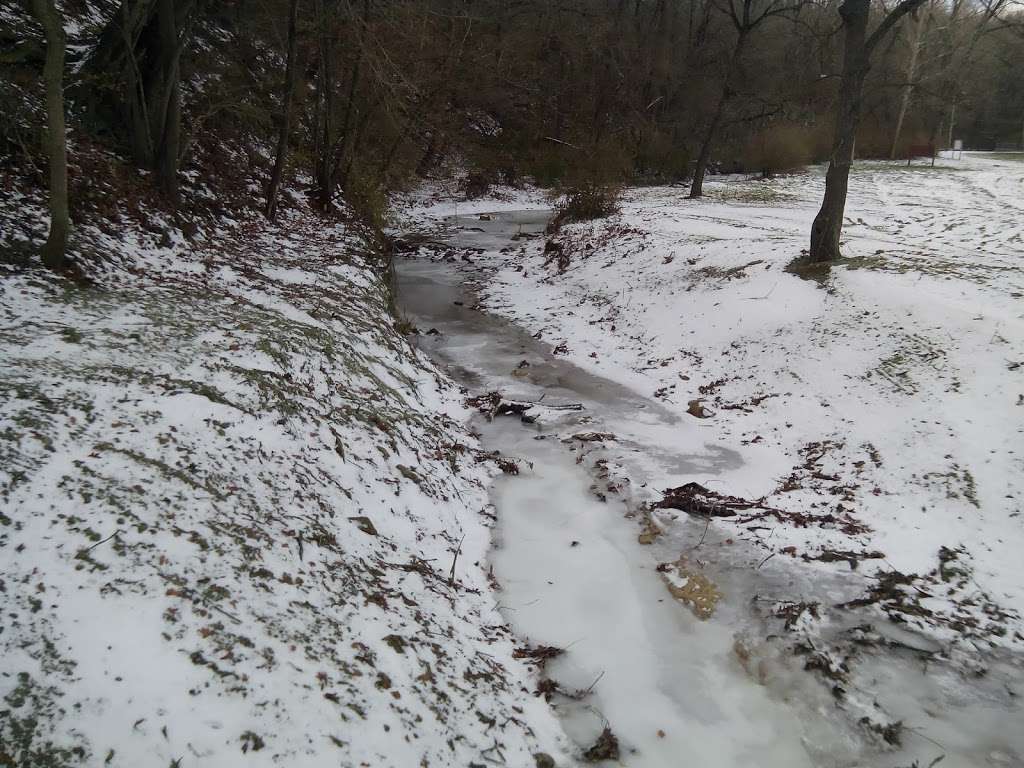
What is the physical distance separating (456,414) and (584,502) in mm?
2404

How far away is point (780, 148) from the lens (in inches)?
1179

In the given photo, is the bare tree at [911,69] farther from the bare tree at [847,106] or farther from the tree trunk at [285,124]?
the tree trunk at [285,124]

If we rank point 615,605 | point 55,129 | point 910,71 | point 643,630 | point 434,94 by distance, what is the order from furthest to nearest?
point 910,71 < point 434,94 < point 55,129 < point 615,605 < point 643,630

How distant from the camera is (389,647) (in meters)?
3.23

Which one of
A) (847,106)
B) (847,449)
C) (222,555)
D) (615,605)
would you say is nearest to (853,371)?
(847,449)

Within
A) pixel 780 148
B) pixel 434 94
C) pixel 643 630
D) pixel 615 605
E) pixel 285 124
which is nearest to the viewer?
pixel 643 630

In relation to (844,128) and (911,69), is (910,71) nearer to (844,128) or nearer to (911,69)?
(911,69)

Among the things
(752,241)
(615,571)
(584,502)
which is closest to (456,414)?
(584,502)

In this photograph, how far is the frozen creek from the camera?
3.49 meters

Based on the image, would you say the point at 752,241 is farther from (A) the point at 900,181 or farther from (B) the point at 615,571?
(A) the point at 900,181

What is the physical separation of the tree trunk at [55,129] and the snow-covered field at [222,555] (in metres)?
0.31

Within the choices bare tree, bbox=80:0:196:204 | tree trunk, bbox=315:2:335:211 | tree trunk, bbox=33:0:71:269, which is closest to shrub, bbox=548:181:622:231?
tree trunk, bbox=315:2:335:211

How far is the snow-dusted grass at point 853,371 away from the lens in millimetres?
4926

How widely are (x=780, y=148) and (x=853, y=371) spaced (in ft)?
87.9
